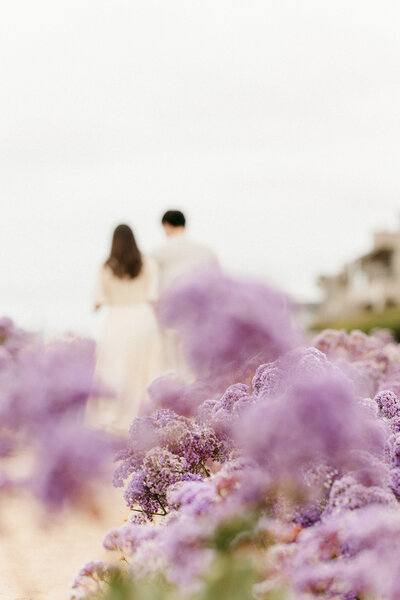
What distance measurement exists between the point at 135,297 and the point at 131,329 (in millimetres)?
557

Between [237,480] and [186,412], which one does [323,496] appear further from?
[186,412]

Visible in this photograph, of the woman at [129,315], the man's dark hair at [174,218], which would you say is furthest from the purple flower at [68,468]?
the man's dark hair at [174,218]

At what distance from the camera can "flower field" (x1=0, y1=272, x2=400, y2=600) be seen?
227cm

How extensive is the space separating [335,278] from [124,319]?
52911 millimetres

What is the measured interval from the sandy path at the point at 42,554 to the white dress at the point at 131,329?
136 cm

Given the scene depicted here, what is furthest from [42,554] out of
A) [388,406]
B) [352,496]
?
[352,496]

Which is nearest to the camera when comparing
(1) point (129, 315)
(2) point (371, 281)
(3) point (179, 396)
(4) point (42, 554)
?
(3) point (179, 396)

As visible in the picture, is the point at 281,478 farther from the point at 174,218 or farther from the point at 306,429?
the point at 174,218

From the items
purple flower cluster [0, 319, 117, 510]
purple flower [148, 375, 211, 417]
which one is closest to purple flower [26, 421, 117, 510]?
purple flower cluster [0, 319, 117, 510]

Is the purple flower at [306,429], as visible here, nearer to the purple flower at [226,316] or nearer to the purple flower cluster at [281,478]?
the purple flower cluster at [281,478]

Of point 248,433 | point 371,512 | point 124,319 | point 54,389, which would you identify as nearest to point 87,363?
point 54,389

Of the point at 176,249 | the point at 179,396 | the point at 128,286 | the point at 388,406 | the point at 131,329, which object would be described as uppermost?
the point at 176,249

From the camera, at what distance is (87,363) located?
3375mm

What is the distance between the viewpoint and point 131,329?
7516 mm
